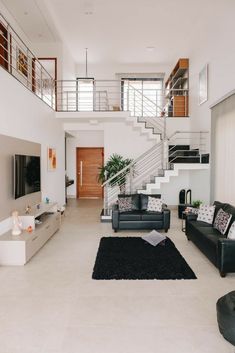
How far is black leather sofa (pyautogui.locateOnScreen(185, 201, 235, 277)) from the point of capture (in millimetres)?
3867

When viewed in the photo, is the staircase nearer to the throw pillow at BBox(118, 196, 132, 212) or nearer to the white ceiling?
the throw pillow at BBox(118, 196, 132, 212)

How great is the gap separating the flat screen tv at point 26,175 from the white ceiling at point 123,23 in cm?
399

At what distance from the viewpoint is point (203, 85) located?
25.2ft

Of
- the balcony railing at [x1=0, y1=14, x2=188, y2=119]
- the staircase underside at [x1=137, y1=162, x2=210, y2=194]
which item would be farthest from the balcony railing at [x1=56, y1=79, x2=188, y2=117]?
the staircase underside at [x1=137, y1=162, x2=210, y2=194]

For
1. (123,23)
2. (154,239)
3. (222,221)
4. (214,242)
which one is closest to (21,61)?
(123,23)

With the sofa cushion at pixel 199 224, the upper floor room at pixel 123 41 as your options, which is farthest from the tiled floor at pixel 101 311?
the upper floor room at pixel 123 41

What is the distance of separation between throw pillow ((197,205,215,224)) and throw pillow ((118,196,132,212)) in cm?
178

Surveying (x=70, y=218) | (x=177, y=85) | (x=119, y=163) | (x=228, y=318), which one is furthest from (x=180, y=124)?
(x=228, y=318)

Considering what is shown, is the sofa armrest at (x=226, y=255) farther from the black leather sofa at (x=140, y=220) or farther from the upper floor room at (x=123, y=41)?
the upper floor room at (x=123, y=41)

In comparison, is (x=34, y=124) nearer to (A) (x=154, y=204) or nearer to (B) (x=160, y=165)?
(A) (x=154, y=204)

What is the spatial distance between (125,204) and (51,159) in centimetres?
247

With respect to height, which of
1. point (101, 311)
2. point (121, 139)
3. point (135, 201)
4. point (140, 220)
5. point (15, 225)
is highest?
point (121, 139)

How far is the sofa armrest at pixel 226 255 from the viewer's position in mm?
3854

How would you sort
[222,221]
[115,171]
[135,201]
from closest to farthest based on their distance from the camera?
[222,221]
[135,201]
[115,171]
